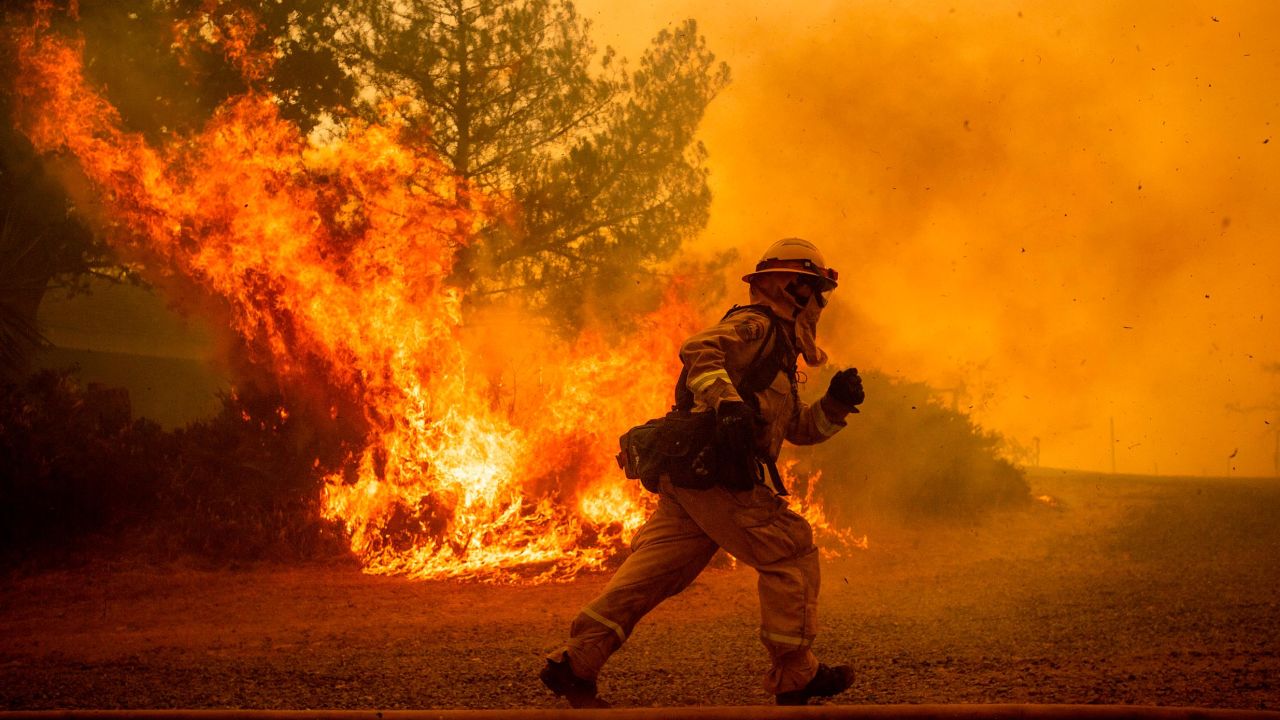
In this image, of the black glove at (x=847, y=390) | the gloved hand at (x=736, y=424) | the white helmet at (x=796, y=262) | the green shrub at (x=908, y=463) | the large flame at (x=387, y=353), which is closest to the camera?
the gloved hand at (x=736, y=424)

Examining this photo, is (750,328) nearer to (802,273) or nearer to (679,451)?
(802,273)

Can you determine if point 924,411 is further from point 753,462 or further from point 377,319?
point 753,462

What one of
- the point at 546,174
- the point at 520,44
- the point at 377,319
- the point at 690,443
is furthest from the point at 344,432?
the point at 690,443

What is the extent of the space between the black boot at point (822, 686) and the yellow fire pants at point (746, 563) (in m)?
0.03

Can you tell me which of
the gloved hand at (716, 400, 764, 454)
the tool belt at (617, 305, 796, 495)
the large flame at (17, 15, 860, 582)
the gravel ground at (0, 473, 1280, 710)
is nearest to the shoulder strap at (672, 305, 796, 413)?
the tool belt at (617, 305, 796, 495)

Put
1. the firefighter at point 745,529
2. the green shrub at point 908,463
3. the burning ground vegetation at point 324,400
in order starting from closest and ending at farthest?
the firefighter at point 745,529, the burning ground vegetation at point 324,400, the green shrub at point 908,463

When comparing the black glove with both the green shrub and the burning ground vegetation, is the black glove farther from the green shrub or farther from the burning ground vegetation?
the green shrub

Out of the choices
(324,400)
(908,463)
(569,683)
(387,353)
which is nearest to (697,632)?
(569,683)

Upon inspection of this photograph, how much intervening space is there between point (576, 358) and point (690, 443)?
657 cm

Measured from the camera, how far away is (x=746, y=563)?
3.90 metres

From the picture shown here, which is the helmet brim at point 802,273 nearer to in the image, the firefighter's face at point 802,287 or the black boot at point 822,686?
the firefighter's face at point 802,287

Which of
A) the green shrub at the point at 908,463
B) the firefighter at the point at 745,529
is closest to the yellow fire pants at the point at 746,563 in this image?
the firefighter at the point at 745,529

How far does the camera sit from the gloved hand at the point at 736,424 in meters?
3.79

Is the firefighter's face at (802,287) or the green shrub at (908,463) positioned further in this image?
the green shrub at (908,463)
